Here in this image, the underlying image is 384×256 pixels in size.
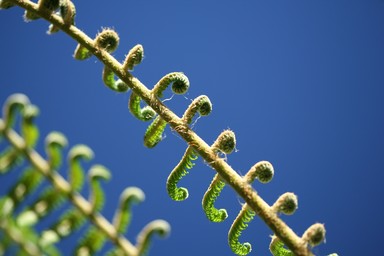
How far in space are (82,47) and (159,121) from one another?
0.71 m

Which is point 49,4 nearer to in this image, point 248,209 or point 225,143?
point 225,143

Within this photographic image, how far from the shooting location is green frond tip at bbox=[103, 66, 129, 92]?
254 centimetres

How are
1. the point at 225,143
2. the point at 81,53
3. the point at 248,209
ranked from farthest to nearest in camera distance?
the point at 81,53 → the point at 225,143 → the point at 248,209

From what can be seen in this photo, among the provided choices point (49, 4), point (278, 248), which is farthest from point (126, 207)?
point (49, 4)

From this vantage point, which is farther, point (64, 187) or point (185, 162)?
point (185, 162)

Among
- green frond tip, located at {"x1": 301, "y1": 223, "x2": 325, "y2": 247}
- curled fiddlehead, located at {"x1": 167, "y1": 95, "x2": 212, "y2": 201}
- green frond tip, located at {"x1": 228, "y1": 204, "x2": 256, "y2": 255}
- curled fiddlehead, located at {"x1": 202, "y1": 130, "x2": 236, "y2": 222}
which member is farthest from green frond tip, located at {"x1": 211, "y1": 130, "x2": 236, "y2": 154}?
green frond tip, located at {"x1": 301, "y1": 223, "x2": 325, "y2": 247}

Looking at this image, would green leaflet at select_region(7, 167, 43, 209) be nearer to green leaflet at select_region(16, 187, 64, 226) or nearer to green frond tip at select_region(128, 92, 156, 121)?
green leaflet at select_region(16, 187, 64, 226)

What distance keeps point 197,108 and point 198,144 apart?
232mm

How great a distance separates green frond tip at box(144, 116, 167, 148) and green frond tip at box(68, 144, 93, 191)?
1.06 m

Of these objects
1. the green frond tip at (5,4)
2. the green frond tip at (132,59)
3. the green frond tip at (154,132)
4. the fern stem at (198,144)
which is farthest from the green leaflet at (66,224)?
the green frond tip at (5,4)

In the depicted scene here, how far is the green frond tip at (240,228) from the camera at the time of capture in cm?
219

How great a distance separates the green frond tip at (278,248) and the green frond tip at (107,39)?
1.48m

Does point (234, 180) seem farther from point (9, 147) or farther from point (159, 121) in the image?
point (9, 147)

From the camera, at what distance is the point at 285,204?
2066 millimetres
